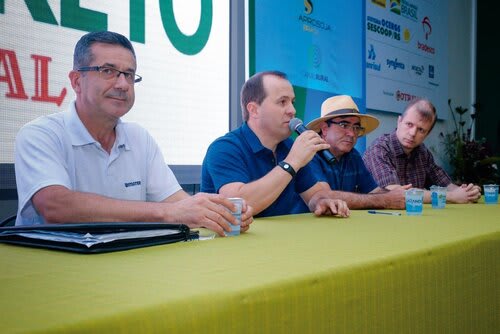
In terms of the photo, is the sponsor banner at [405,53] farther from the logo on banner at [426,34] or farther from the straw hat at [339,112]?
the straw hat at [339,112]

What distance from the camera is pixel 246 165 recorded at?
2.04 meters

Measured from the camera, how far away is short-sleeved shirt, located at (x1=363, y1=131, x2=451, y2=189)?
3.06m

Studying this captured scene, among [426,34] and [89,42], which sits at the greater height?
[426,34]

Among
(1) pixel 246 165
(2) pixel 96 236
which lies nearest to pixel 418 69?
(1) pixel 246 165

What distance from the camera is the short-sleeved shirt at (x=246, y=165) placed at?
1.94 metres

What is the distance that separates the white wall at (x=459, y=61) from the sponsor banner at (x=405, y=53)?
8.1 inches

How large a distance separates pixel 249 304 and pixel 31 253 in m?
0.52

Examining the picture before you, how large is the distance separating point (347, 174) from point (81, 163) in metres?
1.47

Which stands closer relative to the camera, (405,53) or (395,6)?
(395,6)

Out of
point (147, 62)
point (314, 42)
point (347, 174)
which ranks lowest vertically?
point (347, 174)

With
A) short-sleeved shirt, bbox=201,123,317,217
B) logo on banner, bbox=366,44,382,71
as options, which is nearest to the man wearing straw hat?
short-sleeved shirt, bbox=201,123,317,217

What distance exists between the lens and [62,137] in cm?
163

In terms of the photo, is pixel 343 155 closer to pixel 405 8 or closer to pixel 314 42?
pixel 314 42

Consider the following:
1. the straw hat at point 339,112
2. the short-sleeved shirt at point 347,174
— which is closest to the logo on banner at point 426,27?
the straw hat at point 339,112
